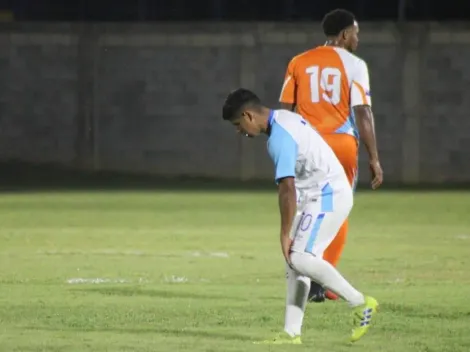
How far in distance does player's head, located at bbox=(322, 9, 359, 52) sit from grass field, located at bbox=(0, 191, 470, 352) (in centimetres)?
201

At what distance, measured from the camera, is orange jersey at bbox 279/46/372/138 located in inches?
430

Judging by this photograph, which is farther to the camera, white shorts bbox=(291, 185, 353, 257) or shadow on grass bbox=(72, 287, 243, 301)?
shadow on grass bbox=(72, 287, 243, 301)

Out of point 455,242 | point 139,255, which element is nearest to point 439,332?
point 139,255

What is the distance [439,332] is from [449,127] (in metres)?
19.1

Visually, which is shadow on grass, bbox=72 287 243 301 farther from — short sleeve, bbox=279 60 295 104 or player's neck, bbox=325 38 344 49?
player's neck, bbox=325 38 344 49

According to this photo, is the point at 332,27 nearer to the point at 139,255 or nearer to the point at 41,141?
the point at 139,255

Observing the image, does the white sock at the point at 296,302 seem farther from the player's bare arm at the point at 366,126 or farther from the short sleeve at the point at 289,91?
the short sleeve at the point at 289,91

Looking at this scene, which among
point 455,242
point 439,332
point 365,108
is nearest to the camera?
point 439,332

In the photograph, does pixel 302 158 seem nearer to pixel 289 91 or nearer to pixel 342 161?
pixel 342 161

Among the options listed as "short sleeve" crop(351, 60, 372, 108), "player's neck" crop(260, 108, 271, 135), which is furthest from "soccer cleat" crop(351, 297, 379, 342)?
"short sleeve" crop(351, 60, 372, 108)

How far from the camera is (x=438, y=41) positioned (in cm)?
2836

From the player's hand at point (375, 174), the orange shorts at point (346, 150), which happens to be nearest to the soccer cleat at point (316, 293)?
the orange shorts at point (346, 150)

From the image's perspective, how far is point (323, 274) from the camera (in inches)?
347

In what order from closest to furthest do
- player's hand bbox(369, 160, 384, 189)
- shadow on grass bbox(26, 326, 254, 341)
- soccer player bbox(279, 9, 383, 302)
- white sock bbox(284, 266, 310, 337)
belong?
1. white sock bbox(284, 266, 310, 337)
2. shadow on grass bbox(26, 326, 254, 341)
3. player's hand bbox(369, 160, 384, 189)
4. soccer player bbox(279, 9, 383, 302)
